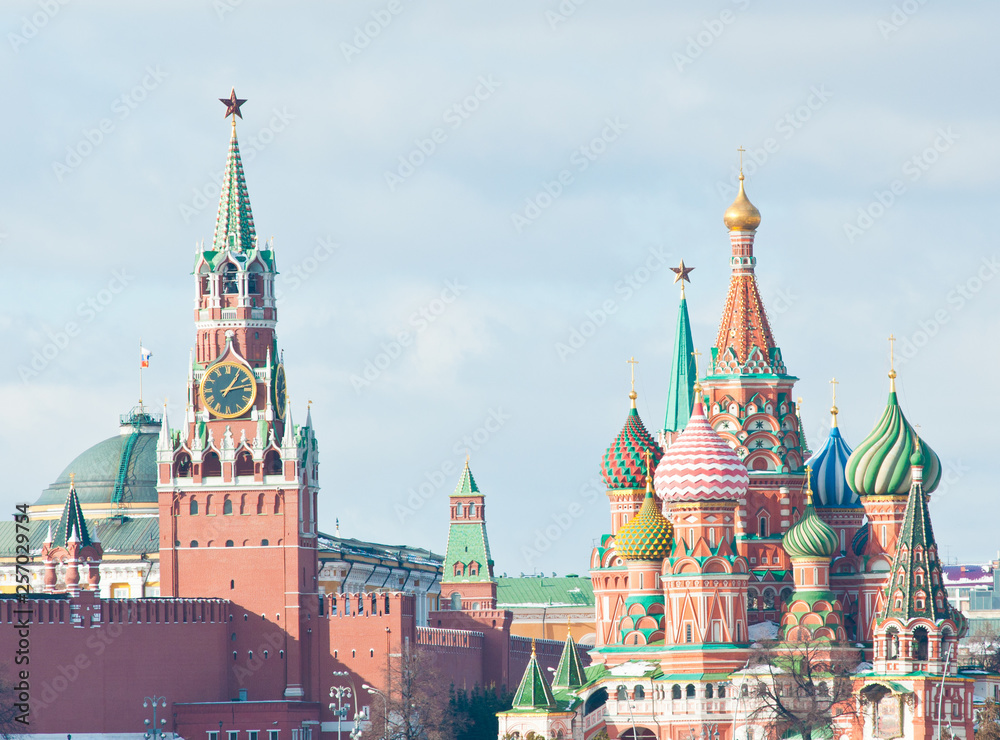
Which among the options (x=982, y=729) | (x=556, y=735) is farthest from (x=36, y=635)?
(x=982, y=729)

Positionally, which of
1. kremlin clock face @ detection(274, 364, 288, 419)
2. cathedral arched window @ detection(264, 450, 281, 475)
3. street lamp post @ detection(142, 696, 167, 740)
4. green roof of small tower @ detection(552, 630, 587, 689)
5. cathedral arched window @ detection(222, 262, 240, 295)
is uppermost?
cathedral arched window @ detection(222, 262, 240, 295)

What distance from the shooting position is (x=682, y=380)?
139250 millimetres

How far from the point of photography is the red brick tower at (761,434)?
116 metres

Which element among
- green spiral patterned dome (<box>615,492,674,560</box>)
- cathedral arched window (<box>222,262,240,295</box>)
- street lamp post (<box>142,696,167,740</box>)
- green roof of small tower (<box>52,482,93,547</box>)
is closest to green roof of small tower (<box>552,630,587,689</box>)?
green spiral patterned dome (<box>615,492,674,560</box>)

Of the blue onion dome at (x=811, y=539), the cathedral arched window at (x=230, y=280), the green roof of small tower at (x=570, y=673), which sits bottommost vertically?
the green roof of small tower at (x=570, y=673)

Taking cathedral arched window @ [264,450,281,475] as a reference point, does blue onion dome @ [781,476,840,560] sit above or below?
below

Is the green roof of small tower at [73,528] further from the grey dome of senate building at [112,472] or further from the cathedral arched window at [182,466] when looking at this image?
the grey dome of senate building at [112,472]

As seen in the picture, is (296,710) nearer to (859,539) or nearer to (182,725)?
(182,725)

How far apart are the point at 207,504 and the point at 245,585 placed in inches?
173

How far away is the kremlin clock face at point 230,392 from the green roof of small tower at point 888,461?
30.2 metres

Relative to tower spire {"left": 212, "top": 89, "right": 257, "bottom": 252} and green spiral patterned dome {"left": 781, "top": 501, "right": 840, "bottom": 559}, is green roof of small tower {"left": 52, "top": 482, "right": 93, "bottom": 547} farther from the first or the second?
green spiral patterned dome {"left": 781, "top": 501, "right": 840, "bottom": 559}

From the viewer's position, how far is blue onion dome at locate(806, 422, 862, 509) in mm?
117188

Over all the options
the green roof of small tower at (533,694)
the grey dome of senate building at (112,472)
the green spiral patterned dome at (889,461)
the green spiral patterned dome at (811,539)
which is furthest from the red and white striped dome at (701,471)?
the grey dome of senate building at (112,472)

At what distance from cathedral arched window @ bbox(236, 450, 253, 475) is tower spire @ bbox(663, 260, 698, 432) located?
75.5ft
